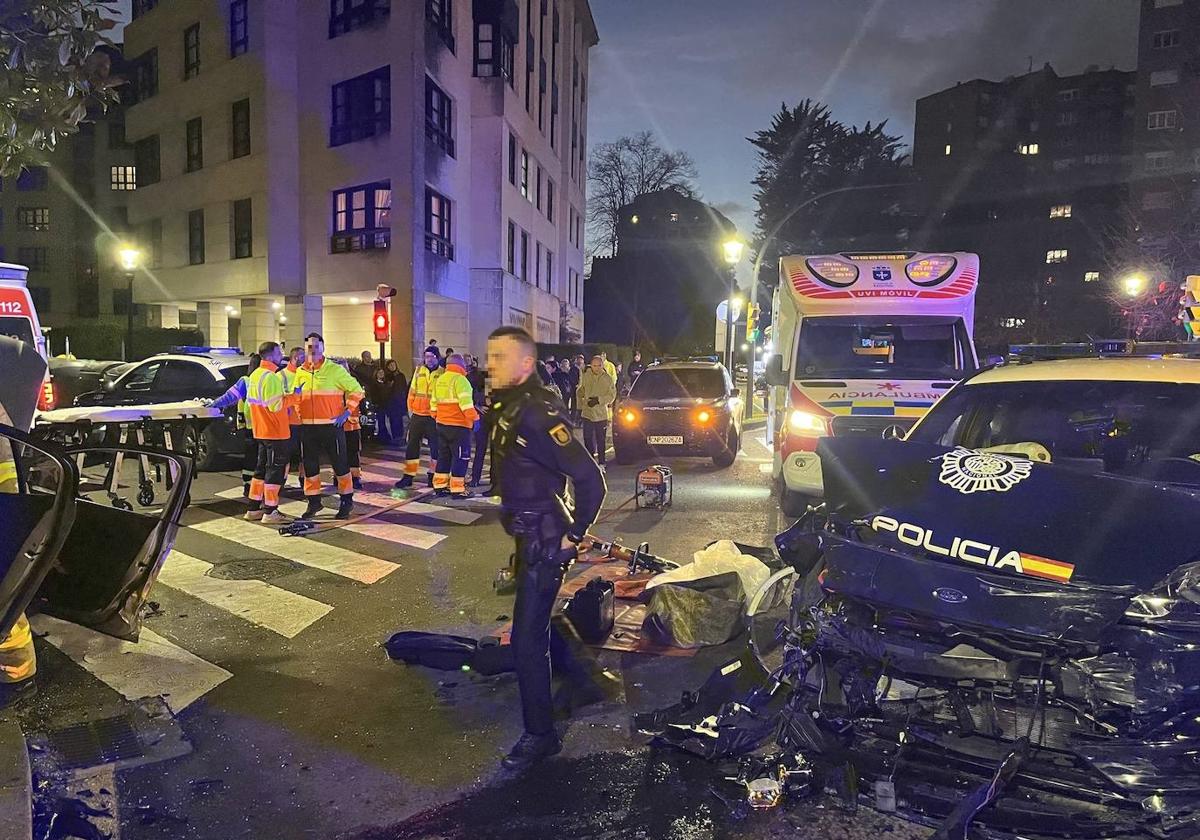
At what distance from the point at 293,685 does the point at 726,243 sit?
64.5 ft

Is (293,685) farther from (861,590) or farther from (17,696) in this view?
(861,590)

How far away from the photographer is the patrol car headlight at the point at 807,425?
9.07 meters

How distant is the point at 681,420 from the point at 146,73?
2911 centimetres

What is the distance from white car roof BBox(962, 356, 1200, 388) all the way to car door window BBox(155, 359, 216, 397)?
35.9 feet

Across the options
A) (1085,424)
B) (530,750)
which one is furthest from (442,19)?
(530,750)

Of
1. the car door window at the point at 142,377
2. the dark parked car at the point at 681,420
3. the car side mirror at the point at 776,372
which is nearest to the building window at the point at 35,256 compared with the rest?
the car door window at the point at 142,377

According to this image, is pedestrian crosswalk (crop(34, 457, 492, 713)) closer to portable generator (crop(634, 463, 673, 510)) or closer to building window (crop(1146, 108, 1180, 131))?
portable generator (crop(634, 463, 673, 510))

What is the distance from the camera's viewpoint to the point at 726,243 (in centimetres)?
2266

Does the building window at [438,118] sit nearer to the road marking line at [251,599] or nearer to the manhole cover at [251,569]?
the manhole cover at [251,569]

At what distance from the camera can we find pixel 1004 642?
2.87m

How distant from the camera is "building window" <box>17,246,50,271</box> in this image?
56.8 meters

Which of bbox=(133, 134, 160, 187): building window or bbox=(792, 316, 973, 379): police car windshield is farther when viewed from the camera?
bbox=(133, 134, 160, 187): building window

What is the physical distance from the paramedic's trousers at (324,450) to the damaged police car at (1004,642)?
6.19 m

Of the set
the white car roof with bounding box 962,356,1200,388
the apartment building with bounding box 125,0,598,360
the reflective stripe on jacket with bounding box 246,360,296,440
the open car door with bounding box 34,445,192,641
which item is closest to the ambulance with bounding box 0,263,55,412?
the reflective stripe on jacket with bounding box 246,360,296,440
